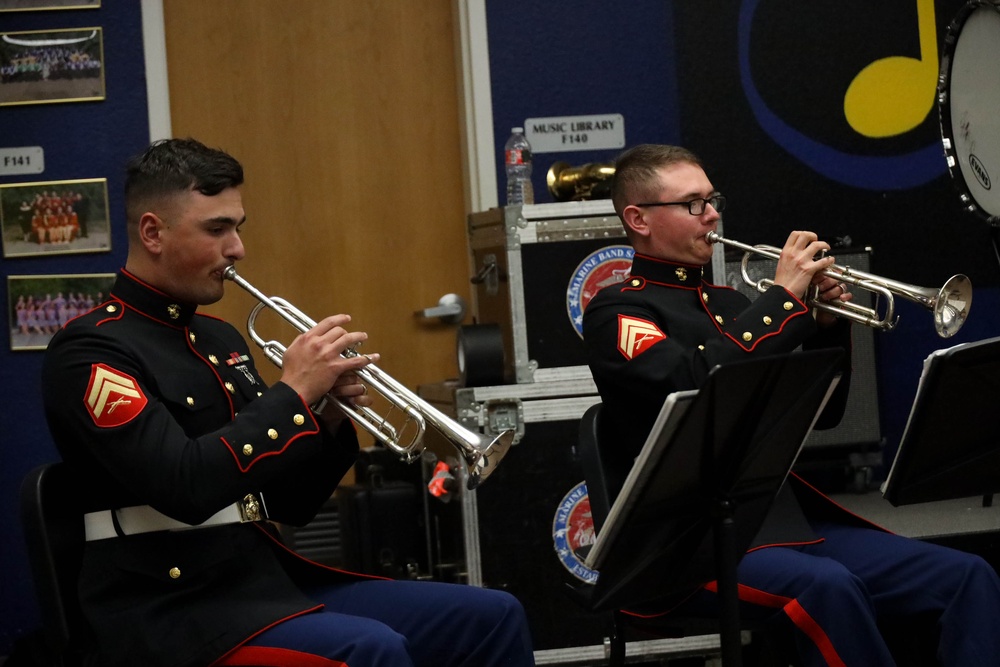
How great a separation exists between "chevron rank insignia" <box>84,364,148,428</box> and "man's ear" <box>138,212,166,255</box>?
31cm

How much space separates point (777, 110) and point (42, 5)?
2828 millimetres

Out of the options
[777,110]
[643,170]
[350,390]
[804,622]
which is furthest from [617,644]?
[777,110]

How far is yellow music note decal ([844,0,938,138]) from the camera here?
4.89 m

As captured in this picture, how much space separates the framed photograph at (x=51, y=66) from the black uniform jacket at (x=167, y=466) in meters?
2.40

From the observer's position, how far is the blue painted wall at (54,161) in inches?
178

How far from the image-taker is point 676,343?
274cm

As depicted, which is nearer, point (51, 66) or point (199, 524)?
point (199, 524)

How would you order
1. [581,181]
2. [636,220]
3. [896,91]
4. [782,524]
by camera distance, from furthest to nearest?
[896,91]
[581,181]
[636,220]
[782,524]

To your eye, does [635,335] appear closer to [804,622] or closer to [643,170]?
[643,170]

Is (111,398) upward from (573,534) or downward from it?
upward

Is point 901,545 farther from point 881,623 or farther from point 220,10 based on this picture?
point 220,10

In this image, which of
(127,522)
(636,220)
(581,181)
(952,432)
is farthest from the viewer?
(581,181)

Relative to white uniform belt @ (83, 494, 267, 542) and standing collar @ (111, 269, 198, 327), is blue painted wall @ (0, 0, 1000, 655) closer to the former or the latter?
standing collar @ (111, 269, 198, 327)

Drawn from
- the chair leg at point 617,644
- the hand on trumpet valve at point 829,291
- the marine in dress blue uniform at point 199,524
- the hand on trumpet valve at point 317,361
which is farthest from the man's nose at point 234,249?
the hand on trumpet valve at point 829,291
